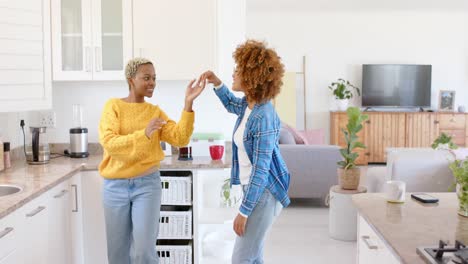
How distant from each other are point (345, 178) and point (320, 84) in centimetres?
437

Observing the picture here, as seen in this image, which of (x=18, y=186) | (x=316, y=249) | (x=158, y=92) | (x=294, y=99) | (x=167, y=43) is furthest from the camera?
(x=294, y=99)

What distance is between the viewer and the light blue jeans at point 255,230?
2.23 metres

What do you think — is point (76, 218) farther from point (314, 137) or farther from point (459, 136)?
point (459, 136)

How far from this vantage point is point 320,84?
8547 millimetres

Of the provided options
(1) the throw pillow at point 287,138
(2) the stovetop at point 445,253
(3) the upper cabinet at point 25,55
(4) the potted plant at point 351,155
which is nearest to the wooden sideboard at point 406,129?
(1) the throw pillow at point 287,138

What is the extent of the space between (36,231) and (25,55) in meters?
1.06

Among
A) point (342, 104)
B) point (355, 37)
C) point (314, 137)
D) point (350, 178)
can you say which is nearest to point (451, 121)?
point (342, 104)

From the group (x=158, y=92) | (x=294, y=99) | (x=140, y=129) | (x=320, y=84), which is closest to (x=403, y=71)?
(x=320, y=84)

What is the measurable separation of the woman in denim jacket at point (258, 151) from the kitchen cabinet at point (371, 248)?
374 mm

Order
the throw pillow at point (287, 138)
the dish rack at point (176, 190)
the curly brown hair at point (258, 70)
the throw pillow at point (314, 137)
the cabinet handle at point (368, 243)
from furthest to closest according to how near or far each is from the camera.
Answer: the throw pillow at point (314, 137), the throw pillow at point (287, 138), the dish rack at point (176, 190), the curly brown hair at point (258, 70), the cabinet handle at point (368, 243)

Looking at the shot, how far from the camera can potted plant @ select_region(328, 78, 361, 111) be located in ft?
27.0

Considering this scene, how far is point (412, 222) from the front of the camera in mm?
1853

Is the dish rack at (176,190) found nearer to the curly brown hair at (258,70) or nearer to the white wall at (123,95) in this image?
the white wall at (123,95)

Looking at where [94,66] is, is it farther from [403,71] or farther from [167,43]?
[403,71]
